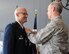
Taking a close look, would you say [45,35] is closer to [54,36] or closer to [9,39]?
[54,36]

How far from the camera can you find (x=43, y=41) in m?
2.31

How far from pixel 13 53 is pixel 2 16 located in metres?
1.97

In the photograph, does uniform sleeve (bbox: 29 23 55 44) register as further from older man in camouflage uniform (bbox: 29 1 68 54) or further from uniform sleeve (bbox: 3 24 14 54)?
uniform sleeve (bbox: 3 24 14 54)

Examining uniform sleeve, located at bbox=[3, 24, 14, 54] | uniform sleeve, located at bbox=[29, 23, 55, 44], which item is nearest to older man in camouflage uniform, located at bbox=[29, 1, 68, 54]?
uniform sleeve, located at bbox=[29, 23, 55, 44]

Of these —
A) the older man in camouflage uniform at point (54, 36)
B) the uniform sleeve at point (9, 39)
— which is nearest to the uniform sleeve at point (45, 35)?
the older man in camouflage uniform at point (54, 36)

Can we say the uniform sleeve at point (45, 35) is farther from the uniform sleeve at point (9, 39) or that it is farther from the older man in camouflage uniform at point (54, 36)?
the uniform sleeve at point (9, 39)

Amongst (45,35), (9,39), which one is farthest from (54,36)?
(9,39)

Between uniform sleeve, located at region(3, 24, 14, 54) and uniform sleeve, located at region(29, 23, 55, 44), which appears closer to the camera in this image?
uniform sleeve, located at region(29, 23, 55, 44)

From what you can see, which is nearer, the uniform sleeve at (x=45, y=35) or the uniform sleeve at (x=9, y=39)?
the uniform sleeve at (x=45, y=35)

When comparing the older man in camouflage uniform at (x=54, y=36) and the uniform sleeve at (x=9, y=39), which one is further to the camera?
the uniform sleeve at (x=9, y=39)

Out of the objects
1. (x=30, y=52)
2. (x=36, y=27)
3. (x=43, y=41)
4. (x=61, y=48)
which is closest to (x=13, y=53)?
(x=30, y=52)

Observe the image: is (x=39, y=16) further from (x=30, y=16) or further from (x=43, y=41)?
(x=43, y=41)

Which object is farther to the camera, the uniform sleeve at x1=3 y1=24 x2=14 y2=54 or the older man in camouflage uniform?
the uniform sleeve at x1=3 y1=24 x2=14 y2=54

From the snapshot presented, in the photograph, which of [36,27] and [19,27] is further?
[36,27]
